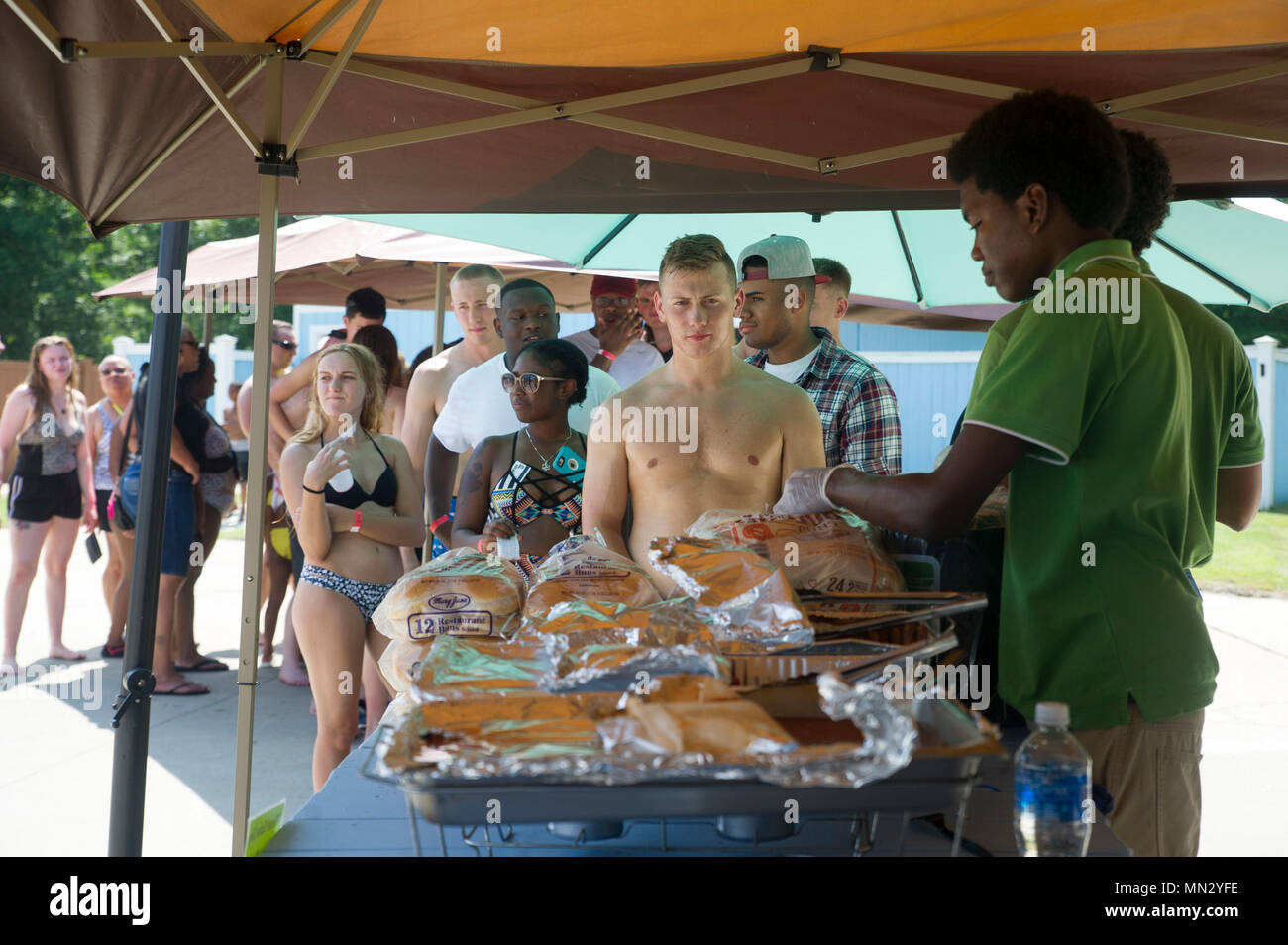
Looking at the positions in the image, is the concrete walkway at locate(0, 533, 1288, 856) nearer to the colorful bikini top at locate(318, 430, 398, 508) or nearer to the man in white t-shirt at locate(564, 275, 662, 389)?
the colorful bikini top at locate(318, 430, 398, 508)

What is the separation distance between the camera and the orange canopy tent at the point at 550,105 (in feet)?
8.76

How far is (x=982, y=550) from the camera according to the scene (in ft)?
6.11

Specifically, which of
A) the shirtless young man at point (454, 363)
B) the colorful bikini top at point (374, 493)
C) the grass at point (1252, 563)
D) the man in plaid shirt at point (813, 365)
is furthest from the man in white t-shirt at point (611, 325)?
the grass at point (1252, 563)

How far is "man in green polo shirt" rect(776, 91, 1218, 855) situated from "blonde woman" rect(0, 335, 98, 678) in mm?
6188

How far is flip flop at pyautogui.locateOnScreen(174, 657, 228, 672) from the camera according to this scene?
648 centimetres

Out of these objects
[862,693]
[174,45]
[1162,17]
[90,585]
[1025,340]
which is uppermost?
[1162,17]

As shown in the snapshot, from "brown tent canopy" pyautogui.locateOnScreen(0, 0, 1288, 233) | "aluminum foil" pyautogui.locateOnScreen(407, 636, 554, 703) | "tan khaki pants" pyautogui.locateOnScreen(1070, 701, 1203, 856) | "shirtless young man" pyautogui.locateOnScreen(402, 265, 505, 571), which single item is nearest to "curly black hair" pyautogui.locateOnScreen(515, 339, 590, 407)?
"brown tent canopy" pyautogui.locateOnScreen(0, 0, 1288, 233)

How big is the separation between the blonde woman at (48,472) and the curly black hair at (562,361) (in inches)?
176

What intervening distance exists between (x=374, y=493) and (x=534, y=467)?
0.92 m

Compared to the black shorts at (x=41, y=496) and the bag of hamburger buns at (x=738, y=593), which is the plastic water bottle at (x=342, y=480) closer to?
the bag of hamburger buns at (x=738, y=593)

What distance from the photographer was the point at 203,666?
6527 mm
